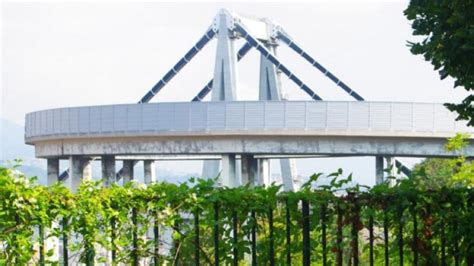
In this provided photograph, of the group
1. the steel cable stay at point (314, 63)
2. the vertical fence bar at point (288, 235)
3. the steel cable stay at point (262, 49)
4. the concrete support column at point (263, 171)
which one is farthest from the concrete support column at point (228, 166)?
the vertical fence bar at point (288, 235)

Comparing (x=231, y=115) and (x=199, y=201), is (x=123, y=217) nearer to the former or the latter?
(x=199, y=201)

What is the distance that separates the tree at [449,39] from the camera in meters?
7.28

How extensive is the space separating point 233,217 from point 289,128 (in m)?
39.5

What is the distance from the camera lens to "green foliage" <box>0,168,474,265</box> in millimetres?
7133

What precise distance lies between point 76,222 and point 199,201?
1027 mm

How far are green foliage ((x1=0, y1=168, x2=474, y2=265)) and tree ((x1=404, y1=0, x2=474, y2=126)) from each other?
0.94 meters

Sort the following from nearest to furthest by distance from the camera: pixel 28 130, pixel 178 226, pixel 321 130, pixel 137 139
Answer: pixel 178 226 → pixel 321 130 → pixel 137 139 → pixel 28 130

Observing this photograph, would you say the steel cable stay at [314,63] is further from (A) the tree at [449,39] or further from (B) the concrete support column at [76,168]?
(A) the tree at [449,39]

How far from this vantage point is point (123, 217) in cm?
738

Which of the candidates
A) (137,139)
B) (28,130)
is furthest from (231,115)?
(28,130)

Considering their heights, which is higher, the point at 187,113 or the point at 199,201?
the point at 187,113

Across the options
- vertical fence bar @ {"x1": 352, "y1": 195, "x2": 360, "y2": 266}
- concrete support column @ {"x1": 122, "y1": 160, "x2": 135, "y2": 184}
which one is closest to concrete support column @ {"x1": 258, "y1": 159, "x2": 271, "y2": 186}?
concrete support column @ {"x1": 122, "y1": 160, "x2": 135, "y2": 184}

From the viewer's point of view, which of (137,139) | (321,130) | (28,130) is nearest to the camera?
(321,130)

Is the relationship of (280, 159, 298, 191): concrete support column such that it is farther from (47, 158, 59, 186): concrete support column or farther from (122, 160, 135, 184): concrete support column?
(47, 158, 59, 186): concrete support column
